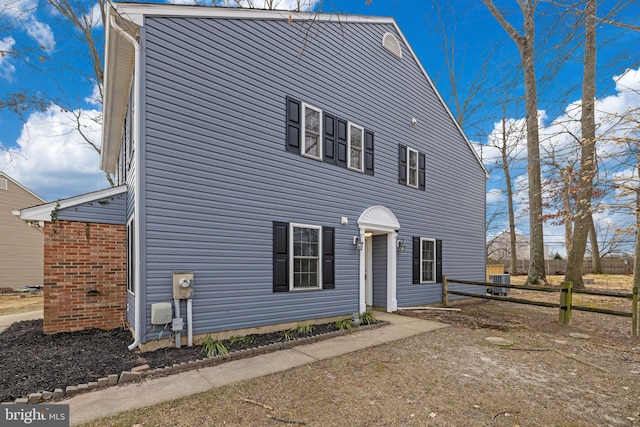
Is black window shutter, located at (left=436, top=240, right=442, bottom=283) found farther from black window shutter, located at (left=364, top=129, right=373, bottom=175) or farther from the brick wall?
the brick wall

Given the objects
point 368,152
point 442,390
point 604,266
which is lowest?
point 604,266

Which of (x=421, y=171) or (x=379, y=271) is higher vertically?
(x=421, y=171)

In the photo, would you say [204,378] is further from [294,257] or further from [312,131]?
[312,131]

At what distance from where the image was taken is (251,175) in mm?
6531

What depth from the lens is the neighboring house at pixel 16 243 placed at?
1719cm

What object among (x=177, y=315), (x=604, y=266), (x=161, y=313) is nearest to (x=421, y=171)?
(x=177, y=315)

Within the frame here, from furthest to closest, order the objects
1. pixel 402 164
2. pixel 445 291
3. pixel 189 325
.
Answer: pixel 445 291 < pixel 402 164 < pixel 189 325

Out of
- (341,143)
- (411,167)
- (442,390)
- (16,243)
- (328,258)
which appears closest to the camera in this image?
(442,390)

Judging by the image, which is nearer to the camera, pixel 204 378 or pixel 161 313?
pixel 204 378

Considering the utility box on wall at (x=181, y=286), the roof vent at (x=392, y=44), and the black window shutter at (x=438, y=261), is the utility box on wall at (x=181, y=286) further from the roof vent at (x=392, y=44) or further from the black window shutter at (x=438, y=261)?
the roof vent at (x=392, y=44)

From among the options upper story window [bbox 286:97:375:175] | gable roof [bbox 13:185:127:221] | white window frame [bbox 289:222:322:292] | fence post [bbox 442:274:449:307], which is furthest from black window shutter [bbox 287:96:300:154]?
fence post [bbox 442:274:449:307]

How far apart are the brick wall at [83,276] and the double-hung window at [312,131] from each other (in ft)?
14.3

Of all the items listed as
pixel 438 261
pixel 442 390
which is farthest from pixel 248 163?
pixel 438 261

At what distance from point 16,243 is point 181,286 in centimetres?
1869
